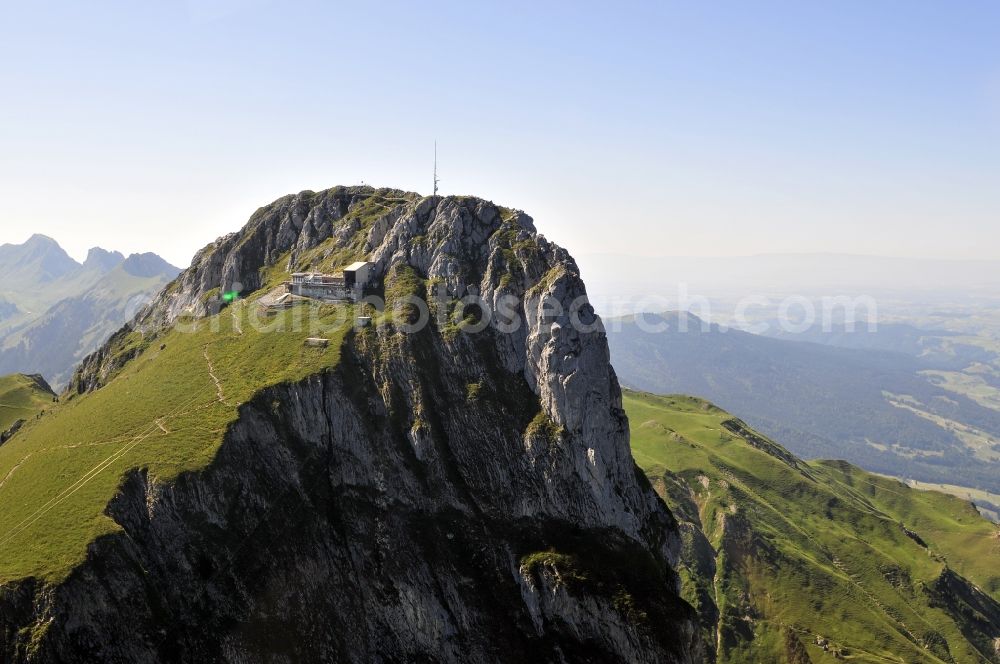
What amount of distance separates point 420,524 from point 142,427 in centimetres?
5000

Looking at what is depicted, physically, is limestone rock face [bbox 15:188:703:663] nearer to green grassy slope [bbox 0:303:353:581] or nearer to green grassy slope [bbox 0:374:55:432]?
green grassy slope [bbox 0:303:353:581]

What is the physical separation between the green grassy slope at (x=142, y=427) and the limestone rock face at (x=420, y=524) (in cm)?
330

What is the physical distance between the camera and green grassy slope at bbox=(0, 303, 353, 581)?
238 ft

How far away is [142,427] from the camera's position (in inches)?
3649

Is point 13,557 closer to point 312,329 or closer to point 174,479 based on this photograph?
point 174,479

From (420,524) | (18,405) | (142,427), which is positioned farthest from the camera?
(18,405)

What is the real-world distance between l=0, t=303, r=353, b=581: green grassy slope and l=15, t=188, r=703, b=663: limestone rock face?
130 inches

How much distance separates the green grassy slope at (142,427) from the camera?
238 feet

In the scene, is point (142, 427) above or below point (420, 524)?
above

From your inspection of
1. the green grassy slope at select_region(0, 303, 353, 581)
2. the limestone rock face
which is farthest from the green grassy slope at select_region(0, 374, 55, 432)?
the limestone rock face

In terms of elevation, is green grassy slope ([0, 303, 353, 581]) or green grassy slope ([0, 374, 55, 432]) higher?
green grassy slope ([0, 303, 353, 581])

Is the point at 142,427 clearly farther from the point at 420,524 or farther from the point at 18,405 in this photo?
Answer: the point at 18,405

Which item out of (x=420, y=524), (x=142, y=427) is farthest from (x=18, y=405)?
(x=420, y=524)

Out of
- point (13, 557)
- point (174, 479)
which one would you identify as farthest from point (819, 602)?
point (13, 557)
